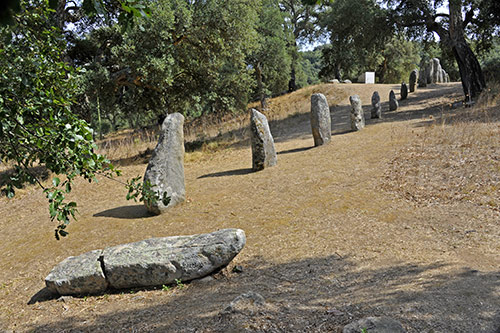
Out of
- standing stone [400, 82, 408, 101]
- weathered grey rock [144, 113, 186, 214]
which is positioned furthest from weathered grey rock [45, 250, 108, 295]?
standing stone [400, 82, 408, 101]

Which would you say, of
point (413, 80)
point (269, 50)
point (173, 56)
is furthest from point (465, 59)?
point (173, 56)

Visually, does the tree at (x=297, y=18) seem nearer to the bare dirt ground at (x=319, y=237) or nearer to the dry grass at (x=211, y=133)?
the dry grass at (x=211, y=133)

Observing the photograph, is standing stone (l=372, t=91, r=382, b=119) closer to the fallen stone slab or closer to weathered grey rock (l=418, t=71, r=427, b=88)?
weathered grey rock (l=418, t=71, r=427, b=88)

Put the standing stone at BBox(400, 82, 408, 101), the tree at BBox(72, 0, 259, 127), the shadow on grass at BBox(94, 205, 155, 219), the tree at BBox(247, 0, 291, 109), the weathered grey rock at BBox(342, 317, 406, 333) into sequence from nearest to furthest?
the weathered grey rock at BBox(342, 317, 406, 333), the shadow on grass at BBox(94, 205, 155, 219), the tree at BBox(72, 0, 259, 127), the standing stone at BBox(400, 82, 408, 101), the tree at BBox(247, 0, 291, 109)

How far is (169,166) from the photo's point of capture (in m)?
8.18

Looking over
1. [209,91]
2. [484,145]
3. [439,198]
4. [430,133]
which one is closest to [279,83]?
[209,91]

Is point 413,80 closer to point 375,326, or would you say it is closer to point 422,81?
point 422,81

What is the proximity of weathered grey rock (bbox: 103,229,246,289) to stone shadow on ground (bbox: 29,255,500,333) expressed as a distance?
0.24 meters

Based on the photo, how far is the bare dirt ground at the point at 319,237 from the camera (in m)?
3.72

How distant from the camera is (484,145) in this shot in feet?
30.7

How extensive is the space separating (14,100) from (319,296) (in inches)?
150

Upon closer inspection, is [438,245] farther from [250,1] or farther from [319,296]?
[250,1]

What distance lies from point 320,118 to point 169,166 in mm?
6310

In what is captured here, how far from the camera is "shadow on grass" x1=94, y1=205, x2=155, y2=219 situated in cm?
812
